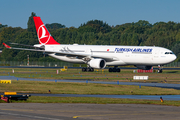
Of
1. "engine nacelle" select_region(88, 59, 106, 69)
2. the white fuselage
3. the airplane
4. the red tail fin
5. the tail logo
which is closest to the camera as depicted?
the white fuselage

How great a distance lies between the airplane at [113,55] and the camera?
65.1m

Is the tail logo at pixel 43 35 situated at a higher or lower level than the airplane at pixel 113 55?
higher

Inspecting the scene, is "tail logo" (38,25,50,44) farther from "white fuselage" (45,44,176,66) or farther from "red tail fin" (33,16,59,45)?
"white fuselage" (45,44,176,66)

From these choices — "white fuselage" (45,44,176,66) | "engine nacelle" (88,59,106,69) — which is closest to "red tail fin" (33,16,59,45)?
"white fuselage" (45,44,176,66)

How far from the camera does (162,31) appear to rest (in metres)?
172

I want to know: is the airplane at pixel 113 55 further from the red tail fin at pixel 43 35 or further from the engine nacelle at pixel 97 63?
the red tail fin at pixel 43 35

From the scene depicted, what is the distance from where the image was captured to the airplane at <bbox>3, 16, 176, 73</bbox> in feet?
214

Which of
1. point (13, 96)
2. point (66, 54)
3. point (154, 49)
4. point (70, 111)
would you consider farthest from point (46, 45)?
point (70, 111)

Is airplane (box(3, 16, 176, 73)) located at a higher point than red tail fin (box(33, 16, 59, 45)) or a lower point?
lower

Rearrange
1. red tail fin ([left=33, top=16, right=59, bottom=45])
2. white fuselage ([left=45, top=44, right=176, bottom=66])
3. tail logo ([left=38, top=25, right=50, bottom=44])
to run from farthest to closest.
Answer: tail logo ([left=38, top=25, right=50, bottom=44])
red tail fin ([left=33, top=16, right=59, bottom=45])
white fuselage ([left=45, top=44, right=176, bottom=66])

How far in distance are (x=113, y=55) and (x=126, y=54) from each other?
9.55ft

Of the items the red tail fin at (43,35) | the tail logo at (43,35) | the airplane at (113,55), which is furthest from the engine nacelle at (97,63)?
the tail logo at (43,35)

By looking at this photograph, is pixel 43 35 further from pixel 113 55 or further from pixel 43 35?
pixel 113 55

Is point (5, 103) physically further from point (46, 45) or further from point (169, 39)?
point (169, 39)
